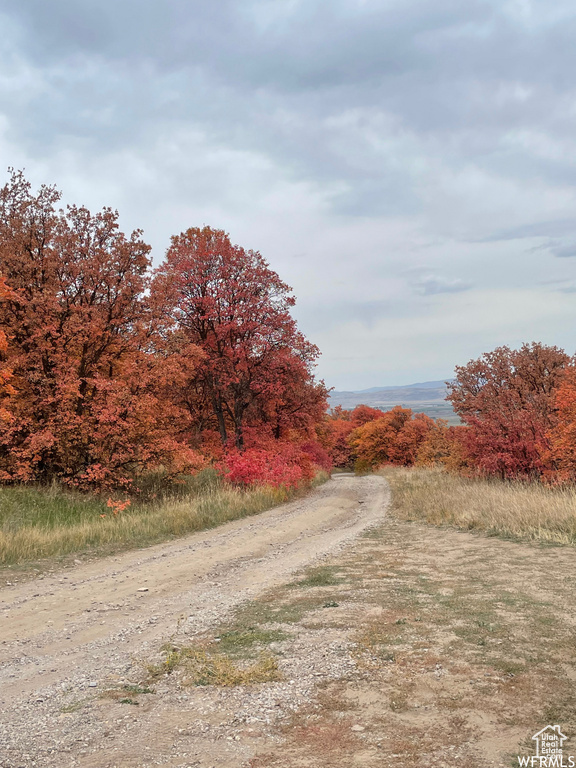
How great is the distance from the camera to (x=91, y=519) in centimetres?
1449

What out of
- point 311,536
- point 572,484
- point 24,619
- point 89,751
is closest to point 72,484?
point 311,536

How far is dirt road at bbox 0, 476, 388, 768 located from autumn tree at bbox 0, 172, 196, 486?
576 centimetres

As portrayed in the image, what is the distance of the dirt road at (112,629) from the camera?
12.3 ft

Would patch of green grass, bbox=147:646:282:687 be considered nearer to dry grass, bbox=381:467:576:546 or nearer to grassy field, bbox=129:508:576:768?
grassy field, bbox=129:508:576:768

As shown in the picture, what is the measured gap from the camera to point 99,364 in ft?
61.9

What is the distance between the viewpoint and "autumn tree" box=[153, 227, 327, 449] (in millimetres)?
24125

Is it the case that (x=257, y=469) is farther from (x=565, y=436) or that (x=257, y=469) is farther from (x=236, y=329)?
(x=565, y=436)

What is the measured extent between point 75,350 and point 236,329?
7764 millimetres

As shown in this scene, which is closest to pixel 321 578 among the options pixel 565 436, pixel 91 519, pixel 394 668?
pixel 394 668

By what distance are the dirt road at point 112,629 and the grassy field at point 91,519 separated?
1.00m

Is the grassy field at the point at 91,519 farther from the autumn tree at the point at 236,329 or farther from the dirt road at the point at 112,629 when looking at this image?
the autumn tree at the point at 236,329

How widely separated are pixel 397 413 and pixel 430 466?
70.4 ft

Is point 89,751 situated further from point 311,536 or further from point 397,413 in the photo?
point 397,413

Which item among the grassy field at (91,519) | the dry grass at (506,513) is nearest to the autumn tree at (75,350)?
the grassy field at (91,519)
